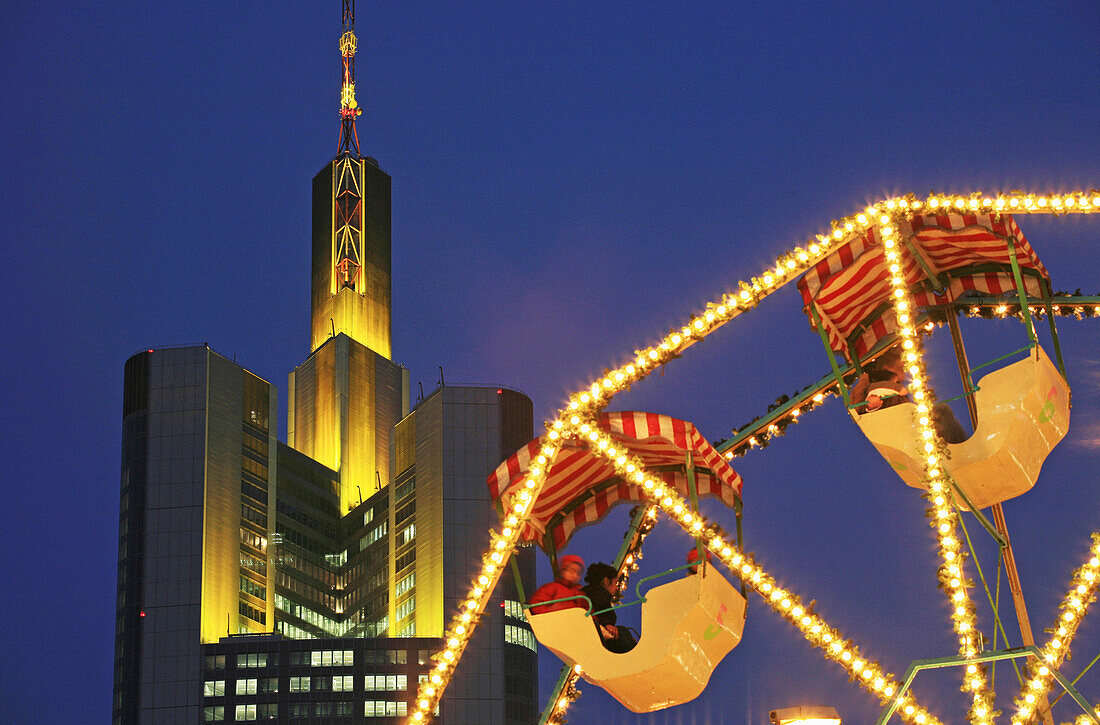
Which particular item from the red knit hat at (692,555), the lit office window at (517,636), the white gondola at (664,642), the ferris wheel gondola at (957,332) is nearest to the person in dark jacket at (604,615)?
the white gondola at (664,642)

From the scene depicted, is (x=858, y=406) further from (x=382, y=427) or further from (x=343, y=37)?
(x=343, y=37)

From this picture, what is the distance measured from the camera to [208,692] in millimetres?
121812

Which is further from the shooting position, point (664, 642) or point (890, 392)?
point (890, 392)

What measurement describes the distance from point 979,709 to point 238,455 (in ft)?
417

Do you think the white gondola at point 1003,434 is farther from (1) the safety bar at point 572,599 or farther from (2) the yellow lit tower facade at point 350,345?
(2) the yellow lit tower facade at point 350,345

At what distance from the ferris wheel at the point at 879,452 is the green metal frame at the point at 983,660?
0.07ft

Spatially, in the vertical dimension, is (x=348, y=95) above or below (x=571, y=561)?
above

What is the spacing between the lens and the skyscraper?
400 feet

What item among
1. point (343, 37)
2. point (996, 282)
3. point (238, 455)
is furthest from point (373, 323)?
point (996, 282)

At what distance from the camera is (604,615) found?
14.2 metres

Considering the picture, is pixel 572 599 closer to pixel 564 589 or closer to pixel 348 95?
pixel 564 589

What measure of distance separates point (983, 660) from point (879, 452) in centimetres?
272

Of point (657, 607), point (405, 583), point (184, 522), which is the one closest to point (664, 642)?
point (657, 607)

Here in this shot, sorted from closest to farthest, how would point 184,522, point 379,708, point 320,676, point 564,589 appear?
point 564,589 → point 379,708 → point 320,676 → point 184,522
